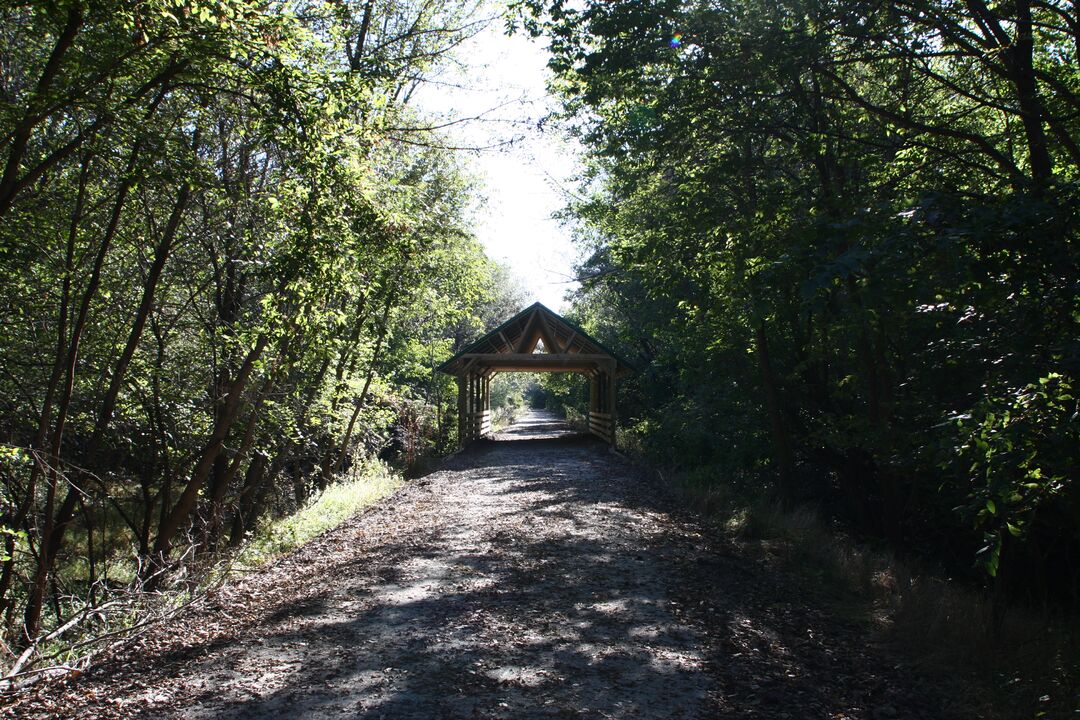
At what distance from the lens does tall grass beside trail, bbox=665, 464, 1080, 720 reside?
4480mm

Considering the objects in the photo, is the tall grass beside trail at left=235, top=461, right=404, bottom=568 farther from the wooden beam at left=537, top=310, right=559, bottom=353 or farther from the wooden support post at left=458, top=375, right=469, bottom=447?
the wooden beam at left=537, top=310, right=559, bottom=353

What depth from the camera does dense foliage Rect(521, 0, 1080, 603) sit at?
4.41m

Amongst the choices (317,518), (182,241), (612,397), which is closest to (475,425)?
(612,397)

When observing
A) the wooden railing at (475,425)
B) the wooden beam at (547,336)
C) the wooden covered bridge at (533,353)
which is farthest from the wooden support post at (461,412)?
the wooden beam at (547,336)

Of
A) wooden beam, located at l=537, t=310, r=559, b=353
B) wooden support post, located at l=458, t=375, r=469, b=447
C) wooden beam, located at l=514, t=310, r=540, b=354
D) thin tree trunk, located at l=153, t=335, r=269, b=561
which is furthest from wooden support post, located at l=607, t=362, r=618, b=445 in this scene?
thin tree trunk, located at l=153, t=335, r=269, b=561

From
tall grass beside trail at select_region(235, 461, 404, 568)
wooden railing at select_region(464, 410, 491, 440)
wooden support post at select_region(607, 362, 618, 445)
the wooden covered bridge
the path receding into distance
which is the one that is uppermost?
the wooden covered bridge

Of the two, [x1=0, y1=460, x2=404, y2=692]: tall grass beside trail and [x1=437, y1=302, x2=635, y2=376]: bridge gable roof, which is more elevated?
[x1=437, y1=302, x2=635, y2=376]: bridge gable roof

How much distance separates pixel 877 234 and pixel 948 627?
2858mm

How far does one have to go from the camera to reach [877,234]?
5242 millimetres

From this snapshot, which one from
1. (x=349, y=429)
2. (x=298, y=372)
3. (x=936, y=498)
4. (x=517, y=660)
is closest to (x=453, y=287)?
(x=349, y=429)

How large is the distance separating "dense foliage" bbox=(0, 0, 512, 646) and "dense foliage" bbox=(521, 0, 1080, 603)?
339 cm

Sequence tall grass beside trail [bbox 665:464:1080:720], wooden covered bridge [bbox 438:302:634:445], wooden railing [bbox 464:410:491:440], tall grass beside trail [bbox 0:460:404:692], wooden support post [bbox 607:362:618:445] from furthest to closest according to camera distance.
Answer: wooden railing [bbox 464:410:491:440]
wooden covered bridge [bbox 438:302:634:445]
wooden support post [bbox 607:362:618:445]
tall grass beside trail [bbox 0:460:404:692]
tall grass beside trail [bbox 665:464:1080:720]

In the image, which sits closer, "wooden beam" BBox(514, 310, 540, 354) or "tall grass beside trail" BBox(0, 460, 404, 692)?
"tall grass beside trail" BBox(0, 460, 404, 692)

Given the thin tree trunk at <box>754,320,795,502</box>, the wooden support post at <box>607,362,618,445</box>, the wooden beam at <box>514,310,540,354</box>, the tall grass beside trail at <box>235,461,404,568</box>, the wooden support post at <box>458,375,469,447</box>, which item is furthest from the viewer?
the wooden support post at <box>458,375,469,447</box>
